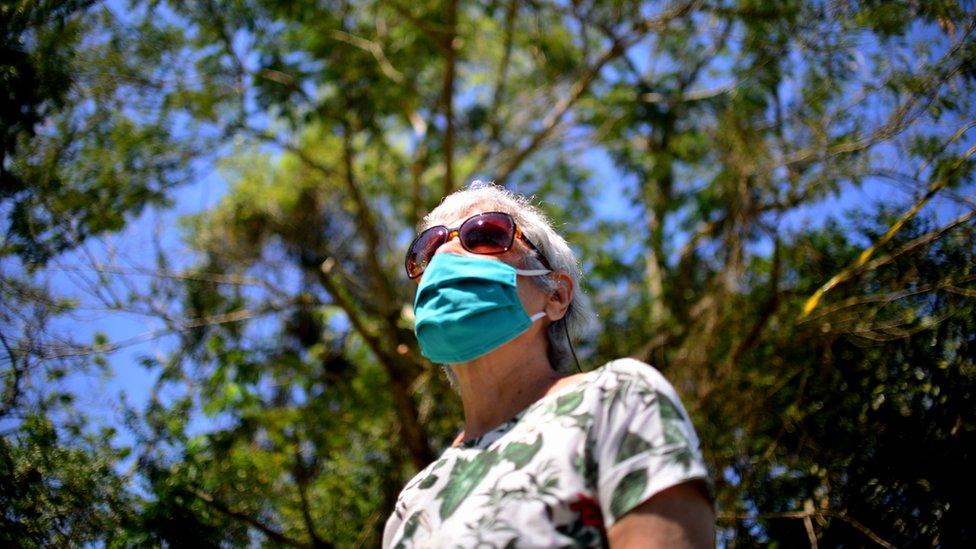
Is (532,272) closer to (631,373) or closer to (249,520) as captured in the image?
(631,373)

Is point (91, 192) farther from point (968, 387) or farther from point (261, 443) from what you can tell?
point (968, 387)

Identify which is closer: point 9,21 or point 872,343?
point 9,21

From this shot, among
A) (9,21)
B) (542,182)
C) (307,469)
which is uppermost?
(9,21)

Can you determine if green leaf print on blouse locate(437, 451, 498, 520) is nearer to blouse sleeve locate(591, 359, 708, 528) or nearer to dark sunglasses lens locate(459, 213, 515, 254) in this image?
blouse sleeve locate(591, 359, 708, 528)

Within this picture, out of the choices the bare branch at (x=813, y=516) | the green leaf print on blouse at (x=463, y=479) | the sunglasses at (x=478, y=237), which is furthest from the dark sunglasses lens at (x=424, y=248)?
the bare branch at (x=813, y=516)

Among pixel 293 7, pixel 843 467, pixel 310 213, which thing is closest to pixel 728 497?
pixel 843 467

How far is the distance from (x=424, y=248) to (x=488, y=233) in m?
0.21

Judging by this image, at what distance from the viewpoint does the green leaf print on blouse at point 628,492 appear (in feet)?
5.22

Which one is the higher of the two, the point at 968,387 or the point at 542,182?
the point at 542,182

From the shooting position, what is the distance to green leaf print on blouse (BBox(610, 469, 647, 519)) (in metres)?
1.59

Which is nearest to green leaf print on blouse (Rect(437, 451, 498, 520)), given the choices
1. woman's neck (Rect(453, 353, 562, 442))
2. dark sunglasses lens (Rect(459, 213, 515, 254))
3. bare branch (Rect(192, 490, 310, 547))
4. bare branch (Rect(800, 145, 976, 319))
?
woman's neck (Rect(453, 353, 562, 442))

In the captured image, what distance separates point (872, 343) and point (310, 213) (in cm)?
640

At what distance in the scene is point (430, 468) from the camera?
7.20 feet

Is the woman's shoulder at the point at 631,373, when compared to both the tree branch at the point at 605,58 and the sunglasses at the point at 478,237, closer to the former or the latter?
the sunglasses at the point at 478,237
